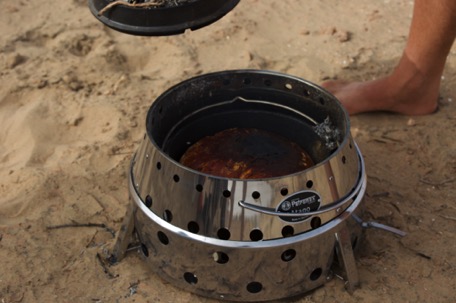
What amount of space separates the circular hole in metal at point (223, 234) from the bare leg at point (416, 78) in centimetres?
136

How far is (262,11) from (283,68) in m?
0.70

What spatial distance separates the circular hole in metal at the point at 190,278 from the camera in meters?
2.18

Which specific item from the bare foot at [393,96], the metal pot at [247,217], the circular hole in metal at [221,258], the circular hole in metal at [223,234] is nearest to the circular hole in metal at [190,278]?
the metal pot at [247,217]

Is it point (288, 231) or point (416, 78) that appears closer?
point (288, 231)

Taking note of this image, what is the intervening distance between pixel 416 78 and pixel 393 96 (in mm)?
143

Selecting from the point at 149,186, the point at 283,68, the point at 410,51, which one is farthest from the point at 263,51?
the point at 149,186

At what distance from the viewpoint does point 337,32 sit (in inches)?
151

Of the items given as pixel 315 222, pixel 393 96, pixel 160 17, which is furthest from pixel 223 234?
pixel 393 96

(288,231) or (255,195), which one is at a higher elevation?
(255,195)

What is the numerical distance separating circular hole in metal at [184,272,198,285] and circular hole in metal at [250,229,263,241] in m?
0.29

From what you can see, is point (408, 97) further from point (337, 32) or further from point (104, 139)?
point (104, 139)

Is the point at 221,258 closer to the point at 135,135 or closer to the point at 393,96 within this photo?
the point at 135,135

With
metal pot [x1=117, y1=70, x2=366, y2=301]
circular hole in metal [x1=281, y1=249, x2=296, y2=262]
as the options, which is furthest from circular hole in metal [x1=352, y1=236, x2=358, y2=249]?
→ circular hole in metal [x1=281, y1=249, x2=296, y2=262]

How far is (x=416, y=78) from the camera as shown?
10.1 ft
